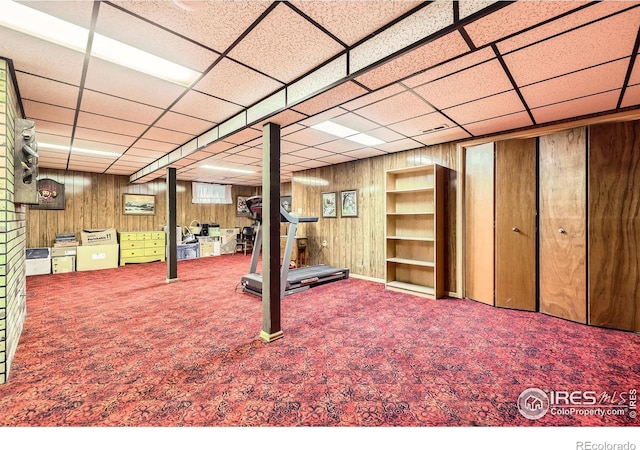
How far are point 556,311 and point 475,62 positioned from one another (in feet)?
10.7

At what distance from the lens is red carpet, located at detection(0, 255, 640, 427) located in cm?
175

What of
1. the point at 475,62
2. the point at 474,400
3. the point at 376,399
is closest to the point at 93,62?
the point at 475,62

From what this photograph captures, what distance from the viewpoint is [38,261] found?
6.12 meters

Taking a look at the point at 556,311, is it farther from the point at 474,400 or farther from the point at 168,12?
the point at 168,12

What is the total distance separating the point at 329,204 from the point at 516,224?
3710 mm

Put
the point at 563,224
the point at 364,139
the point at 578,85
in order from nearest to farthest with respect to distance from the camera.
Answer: the point at 578,85 → the point at 563,224 → the point at 364,139

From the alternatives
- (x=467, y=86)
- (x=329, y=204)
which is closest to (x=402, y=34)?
(x=467, y=86)

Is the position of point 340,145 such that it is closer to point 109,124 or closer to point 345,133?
point 345,133

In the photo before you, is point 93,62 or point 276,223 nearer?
point 93,62

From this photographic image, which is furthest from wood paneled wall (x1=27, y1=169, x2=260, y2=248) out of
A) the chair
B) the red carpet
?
the red carpet

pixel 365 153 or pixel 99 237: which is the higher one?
pixel 365 153

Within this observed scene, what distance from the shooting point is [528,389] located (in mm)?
2010

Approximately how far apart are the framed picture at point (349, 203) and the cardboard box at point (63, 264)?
658cm

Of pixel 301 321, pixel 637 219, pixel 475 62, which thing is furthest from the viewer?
pixel 301 321
